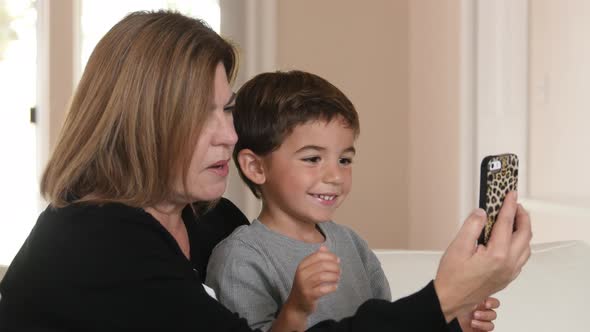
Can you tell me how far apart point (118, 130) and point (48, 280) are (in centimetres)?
22

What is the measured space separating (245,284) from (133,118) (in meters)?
0.30

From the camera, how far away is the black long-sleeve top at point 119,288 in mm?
1112

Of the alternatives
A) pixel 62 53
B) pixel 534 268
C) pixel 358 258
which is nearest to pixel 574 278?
pixel 534 268

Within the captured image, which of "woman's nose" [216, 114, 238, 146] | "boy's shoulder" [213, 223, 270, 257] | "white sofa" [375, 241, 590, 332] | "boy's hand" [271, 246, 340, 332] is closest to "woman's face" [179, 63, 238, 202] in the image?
"woman's nose" [216, 114, 238, 146]

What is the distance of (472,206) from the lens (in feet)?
12.1

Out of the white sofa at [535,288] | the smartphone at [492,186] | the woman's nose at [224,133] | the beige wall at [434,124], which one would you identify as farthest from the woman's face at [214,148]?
the beige wall at [434,124]

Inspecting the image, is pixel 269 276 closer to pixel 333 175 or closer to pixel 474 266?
pixel 333 175

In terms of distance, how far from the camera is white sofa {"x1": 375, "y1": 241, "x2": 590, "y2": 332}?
1.64m

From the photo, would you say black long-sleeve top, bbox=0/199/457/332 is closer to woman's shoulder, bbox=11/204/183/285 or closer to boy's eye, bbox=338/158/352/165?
woman's shoulder, bbox=11/204/183/285

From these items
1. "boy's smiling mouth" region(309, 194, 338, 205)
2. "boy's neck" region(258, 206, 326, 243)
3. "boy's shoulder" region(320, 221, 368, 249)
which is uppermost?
"boy's smiling mouth" region(309, 194, 338, 205)

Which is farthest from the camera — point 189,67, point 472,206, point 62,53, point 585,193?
point 62,53

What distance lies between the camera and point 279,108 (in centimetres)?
145

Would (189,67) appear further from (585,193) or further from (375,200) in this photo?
(375,200)

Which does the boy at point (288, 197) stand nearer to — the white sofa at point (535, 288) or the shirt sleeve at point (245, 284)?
the shirt sleeve at point (245, 284)
